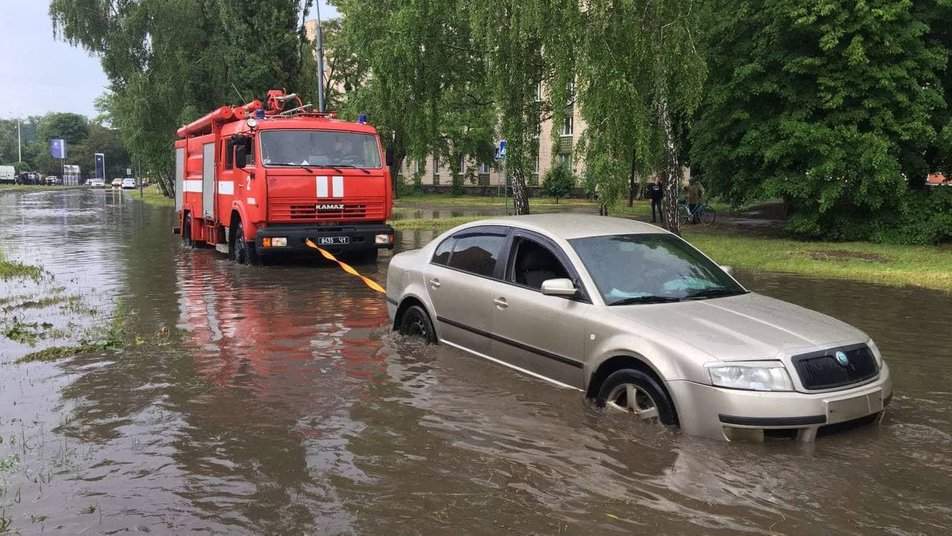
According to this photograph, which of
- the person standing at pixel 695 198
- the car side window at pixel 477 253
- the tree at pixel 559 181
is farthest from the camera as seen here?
the tree at pixel 559 181

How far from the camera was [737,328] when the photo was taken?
510 centimetres

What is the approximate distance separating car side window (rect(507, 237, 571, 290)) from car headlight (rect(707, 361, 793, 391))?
1580 millimetres

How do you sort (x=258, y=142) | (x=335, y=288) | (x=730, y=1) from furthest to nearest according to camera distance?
(x=730, y=1) → (x=258, y=142) → (x=335, y=288)

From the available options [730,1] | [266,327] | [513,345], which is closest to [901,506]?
[513,345]

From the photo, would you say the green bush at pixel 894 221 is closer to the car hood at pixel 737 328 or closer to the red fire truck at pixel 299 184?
the red fire truck at pixel 299 184

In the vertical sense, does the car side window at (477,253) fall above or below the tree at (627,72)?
below

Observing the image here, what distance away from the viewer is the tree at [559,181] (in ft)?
172

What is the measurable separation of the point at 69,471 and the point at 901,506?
4.66m

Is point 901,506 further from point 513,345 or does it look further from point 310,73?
point 310,73

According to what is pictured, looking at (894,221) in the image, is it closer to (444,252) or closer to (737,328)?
(444,252)

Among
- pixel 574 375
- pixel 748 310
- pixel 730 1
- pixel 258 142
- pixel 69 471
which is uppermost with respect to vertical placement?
pixel 730 1

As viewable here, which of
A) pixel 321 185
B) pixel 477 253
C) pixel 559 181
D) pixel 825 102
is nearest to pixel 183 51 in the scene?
pixel 559 181

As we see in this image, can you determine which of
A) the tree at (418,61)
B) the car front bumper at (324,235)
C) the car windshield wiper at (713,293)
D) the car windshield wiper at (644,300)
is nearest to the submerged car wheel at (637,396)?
the car windshield wiper at (644,300)

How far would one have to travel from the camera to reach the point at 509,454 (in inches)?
197
